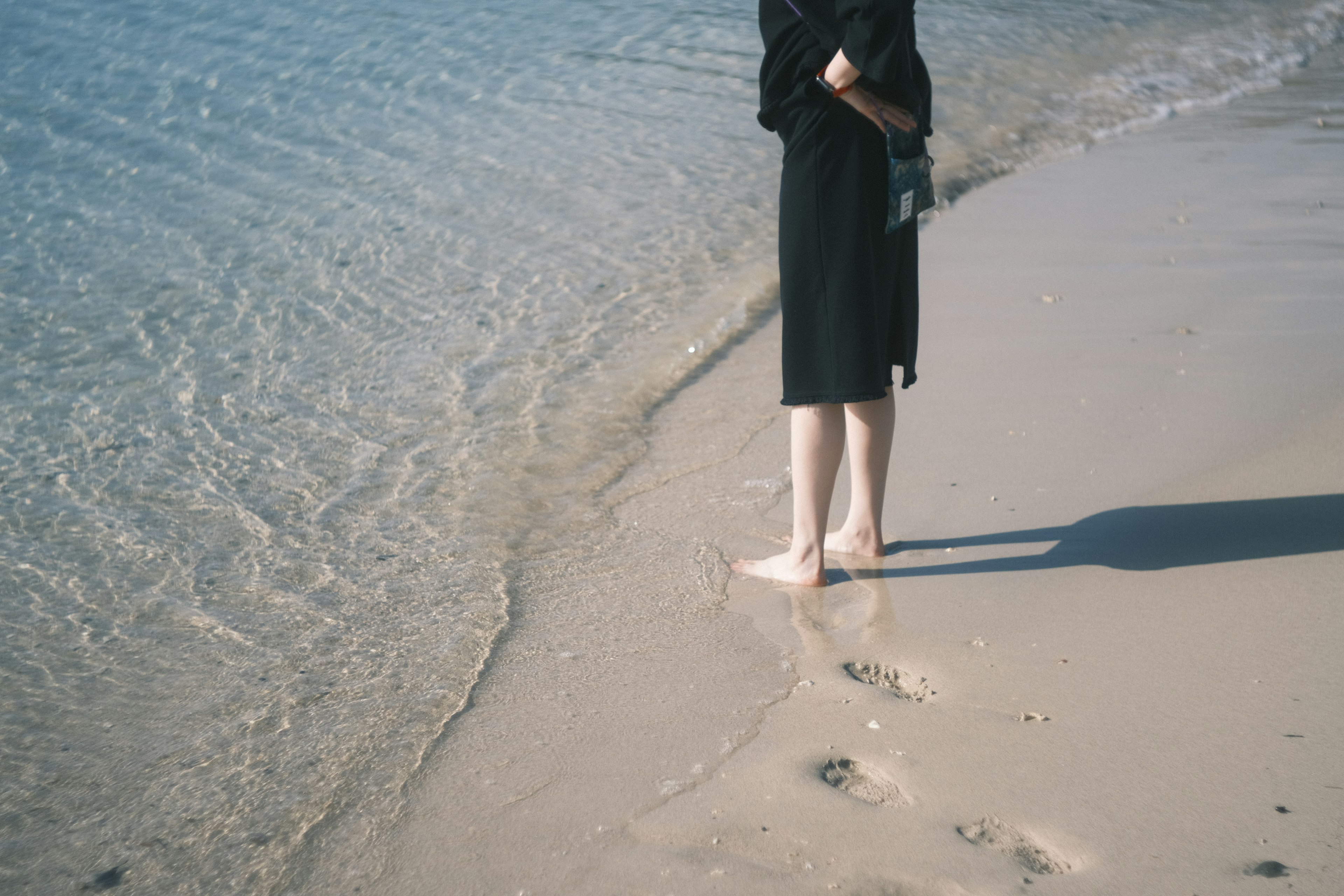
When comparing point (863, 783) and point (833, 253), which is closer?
point (863, 783)

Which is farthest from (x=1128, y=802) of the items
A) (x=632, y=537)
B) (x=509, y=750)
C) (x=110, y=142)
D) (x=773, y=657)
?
(x=110, y=142)

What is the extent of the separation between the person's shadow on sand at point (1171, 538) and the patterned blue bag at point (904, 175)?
934 mm

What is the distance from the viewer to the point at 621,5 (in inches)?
438

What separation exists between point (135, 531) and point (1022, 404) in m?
2.90

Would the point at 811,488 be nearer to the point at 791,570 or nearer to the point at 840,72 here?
the point at 791,570

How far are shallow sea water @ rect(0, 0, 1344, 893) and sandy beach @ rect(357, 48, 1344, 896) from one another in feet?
0.75

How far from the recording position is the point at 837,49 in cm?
225

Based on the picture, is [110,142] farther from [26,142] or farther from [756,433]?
[756,433]

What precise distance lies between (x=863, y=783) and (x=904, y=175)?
136 cm

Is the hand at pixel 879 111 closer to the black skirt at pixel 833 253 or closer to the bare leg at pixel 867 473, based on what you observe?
the black skirt at pixel 833 253

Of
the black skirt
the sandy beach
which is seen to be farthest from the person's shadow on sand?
the black skirt

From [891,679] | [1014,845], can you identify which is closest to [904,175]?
[891,679]

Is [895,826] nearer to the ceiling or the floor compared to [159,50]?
nearer to the floor

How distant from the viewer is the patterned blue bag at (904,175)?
240 cm
